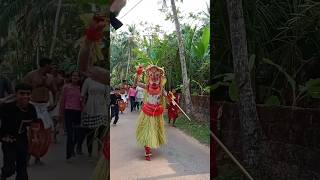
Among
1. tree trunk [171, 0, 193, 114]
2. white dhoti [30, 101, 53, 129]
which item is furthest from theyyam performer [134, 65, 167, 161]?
white dhoti [30, 101, 53, 129]

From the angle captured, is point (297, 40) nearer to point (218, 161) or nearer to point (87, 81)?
point (218, 161)

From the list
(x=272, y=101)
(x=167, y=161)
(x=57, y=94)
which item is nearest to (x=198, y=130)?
(x=272, y=101)

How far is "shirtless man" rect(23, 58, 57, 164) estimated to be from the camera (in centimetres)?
216

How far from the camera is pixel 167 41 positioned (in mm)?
2512

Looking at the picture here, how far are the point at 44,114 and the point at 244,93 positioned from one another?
1.11m

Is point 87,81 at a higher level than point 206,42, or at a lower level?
lower

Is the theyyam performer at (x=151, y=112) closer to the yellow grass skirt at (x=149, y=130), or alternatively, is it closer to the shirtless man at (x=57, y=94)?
the yellow grass skirt at (x=149, y=130)

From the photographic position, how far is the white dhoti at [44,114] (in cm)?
217

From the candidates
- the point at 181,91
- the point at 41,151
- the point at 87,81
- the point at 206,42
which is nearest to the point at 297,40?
the point at 206,42

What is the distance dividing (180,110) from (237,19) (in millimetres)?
685

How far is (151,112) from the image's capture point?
4.03 meters

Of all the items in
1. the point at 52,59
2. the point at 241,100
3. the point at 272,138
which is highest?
the point at 52,59

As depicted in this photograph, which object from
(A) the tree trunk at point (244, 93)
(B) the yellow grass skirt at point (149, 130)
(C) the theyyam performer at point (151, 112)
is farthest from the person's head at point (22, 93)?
(B) the yellow grass skirt at point (149, 130)

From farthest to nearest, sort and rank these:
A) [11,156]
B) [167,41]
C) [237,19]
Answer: [167,41]
[237,19]
[11,156]
